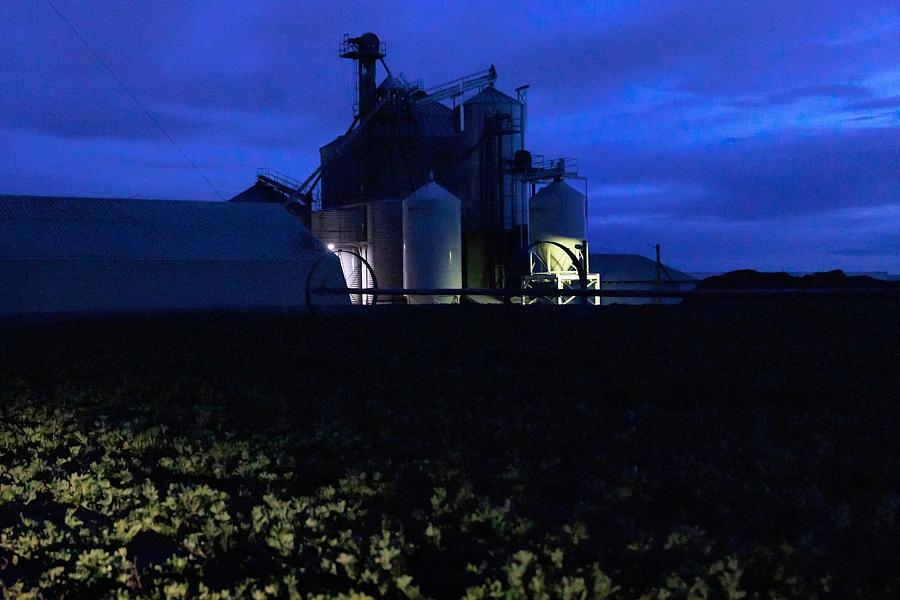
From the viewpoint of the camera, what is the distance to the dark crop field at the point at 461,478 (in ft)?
11.5

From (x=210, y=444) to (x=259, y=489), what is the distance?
1.42 meters

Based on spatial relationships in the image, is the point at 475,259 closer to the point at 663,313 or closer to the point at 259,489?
the point at 663,313

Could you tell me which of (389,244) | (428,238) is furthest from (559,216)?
(389,244)

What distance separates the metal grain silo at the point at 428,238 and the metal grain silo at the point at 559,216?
20.8ft

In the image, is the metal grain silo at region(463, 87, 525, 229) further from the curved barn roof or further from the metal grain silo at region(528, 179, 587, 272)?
the curved barn roof

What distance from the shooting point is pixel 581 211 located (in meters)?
48.6

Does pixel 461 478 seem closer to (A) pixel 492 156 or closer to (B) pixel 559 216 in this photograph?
(B) pixel 559 216

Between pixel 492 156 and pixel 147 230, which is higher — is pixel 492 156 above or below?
above

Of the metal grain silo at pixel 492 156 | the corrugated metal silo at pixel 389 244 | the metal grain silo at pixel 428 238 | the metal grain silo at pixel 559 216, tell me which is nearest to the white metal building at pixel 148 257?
the corrugated metal silo at pixel 389 244

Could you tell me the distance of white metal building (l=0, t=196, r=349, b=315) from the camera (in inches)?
1323

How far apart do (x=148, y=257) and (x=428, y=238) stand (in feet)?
47.4

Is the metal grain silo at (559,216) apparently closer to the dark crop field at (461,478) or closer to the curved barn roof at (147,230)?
the curved barn roof at (147,230)

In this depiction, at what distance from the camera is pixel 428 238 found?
43812 mm

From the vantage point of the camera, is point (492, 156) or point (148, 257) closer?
point (148, 257)
